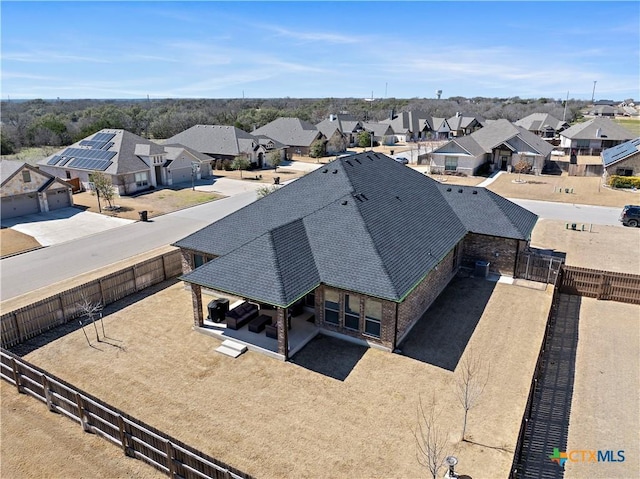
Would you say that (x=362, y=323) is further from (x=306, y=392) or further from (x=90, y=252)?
(x=90, y=252)

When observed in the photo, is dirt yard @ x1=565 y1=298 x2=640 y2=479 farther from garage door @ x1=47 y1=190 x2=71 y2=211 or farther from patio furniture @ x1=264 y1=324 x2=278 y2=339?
garage door @ x1=47 y1=190 x2=71 y2=211

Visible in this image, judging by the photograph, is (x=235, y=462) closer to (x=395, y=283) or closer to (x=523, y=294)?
(x=395, y=283)

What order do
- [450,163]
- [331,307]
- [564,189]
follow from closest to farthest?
1. [331,307]
2. [564,189]
3. [450,163]

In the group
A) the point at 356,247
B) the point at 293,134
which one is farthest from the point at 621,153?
the point at 356,247

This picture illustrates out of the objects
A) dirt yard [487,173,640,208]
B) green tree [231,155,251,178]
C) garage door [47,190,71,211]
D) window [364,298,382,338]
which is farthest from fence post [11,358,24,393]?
dirt yard [487,173,640,208]

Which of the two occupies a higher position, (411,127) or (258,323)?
(411,127)

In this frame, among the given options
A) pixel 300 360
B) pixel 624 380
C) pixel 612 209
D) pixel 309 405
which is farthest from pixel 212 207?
pixel 612 209

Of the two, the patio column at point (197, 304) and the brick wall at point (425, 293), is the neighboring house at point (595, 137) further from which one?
the patio column at point (197, 304)
